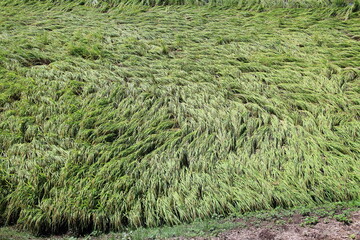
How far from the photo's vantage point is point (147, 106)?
5.60 meters

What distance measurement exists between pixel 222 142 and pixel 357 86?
273cm

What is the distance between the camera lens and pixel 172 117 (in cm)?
556

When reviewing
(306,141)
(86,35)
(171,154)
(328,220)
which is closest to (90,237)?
(171,154)

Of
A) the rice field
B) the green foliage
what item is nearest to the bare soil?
the green foliage

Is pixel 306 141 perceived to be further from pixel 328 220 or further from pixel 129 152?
pixel 129 152

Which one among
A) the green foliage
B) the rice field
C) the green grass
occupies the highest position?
the rice field

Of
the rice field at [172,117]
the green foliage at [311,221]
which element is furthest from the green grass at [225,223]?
the rice field at [172,117]

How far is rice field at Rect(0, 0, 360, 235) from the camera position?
439 centimetres

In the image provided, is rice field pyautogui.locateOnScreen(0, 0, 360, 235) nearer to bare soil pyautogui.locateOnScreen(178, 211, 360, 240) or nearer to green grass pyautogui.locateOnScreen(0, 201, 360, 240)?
green grass pyautogui.locateOnScreen(0, 201, 360, 240)

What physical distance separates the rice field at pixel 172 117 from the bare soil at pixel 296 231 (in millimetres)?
416

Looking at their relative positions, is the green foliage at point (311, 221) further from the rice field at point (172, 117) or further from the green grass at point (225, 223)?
the rice field at point (172, 117)

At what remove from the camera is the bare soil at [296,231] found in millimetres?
3693

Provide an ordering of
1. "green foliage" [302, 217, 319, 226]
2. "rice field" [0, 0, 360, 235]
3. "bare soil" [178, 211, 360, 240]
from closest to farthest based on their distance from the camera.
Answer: "bare soil" [178, 211, 360, 240], "green foliage" [302, 217, 319, 226], "rice field" [0, 0, 360, 235]

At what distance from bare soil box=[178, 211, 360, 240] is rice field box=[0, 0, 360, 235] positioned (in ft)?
1.36
